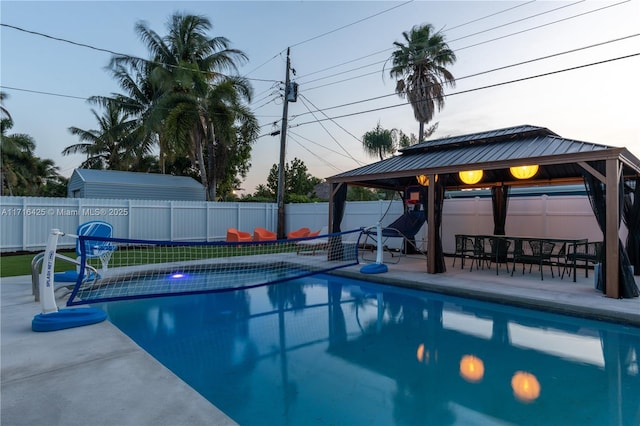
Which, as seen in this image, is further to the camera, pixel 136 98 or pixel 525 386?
pixel 136 98

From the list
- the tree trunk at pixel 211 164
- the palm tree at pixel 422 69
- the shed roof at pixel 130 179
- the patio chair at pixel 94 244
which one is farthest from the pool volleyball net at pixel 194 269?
the palm tree at pixel 422 69

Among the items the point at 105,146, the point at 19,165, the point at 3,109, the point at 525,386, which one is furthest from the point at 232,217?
the point at 19,165

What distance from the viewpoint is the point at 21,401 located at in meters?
2.49

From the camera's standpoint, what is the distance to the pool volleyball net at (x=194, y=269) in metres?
6.28

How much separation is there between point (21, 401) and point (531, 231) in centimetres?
1089

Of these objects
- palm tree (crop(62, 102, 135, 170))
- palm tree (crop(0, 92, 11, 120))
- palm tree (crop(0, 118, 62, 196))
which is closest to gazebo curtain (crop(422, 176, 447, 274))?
palm tree (crop(62, 102, 135, 170))

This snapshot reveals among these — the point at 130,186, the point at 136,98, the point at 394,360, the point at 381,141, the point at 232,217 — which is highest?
the point at 136,98

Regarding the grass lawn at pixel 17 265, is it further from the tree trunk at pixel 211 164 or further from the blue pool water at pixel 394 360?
the tree trunk at pixel 211 164

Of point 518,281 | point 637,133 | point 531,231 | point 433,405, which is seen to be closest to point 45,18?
point 433,405

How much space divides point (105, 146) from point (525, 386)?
26.6m

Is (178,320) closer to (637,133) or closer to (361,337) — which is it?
(361,337)

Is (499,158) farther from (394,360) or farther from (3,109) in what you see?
(3,109)

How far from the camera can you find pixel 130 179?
55.9 feet

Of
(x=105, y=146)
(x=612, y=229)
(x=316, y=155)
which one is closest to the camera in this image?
(x=612, y=229)
